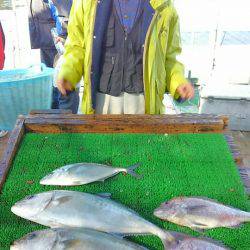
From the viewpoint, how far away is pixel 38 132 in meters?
2.79

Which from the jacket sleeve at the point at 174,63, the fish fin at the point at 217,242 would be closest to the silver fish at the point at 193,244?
the fish fin at the point at 217,242

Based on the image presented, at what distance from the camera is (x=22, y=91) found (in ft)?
14.3

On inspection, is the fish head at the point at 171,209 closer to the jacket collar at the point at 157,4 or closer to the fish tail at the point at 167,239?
the fish tail at the point at 167,239

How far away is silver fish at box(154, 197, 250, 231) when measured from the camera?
6.21 ft

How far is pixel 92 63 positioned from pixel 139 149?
95 cm

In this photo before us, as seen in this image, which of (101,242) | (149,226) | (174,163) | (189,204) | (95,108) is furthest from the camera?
(95,108)

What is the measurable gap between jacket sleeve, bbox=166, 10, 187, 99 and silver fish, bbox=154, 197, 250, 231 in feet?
4.34

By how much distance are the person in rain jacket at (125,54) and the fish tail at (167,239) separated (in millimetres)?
1468

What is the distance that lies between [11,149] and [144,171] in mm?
969

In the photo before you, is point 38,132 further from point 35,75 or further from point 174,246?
point 35,75

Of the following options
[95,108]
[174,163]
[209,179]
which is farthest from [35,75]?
[209,179]

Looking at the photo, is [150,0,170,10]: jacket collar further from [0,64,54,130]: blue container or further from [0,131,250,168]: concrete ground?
[0,131,250,168]: concrete ground

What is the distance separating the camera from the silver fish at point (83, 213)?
1854 mm

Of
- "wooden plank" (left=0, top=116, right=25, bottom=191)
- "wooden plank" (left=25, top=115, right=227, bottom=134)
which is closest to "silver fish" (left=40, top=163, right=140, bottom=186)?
"wooden plank" (left=0, top=116, right=25, bottom=191)
